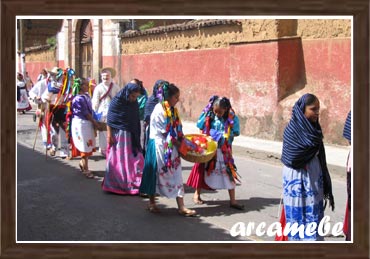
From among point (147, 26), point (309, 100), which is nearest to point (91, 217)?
point (309, 100)

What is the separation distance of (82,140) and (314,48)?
6.52 m

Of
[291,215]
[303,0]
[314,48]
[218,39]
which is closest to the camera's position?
[303,0]

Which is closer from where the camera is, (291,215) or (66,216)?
(291,215)

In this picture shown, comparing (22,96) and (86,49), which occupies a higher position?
(86,49)

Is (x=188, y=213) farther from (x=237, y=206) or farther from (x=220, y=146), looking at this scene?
(x=220, y=146)

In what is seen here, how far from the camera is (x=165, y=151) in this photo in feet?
22.9

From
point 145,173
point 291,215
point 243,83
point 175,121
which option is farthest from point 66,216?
point 243,83

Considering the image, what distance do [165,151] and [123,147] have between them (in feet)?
5.25

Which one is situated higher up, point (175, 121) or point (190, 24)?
point (190, 24)

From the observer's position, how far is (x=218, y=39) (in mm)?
15992

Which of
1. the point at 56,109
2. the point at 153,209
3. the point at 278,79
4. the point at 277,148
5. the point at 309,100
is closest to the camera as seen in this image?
the point at 309,100

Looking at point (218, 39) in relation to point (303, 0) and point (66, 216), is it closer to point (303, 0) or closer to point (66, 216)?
point (66, 216)

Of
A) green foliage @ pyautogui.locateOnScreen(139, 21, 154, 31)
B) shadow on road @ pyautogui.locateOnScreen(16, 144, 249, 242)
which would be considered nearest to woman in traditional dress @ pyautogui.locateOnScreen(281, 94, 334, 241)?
shadow on road @ pyautogui.locateOnScreen(16, 144, 249, 242)

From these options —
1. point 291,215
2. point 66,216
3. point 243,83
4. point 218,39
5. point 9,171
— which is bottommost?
point 66,216
